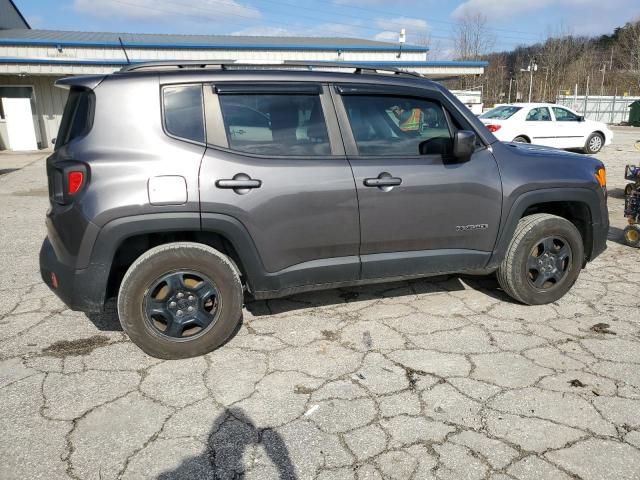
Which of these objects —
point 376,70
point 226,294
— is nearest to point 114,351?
point 226,294

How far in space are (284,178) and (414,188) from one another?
0.95 m

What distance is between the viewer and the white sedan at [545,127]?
1390cm

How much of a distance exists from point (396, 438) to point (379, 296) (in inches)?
77.4

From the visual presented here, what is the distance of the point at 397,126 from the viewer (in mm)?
3650

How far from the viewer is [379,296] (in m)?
4.41

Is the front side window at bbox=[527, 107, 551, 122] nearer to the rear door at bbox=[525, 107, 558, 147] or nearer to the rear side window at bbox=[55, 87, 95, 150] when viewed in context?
the rear door at bbox=[525, 107, 558, 147]

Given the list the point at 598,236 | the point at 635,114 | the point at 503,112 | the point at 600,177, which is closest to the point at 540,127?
the point at 503,112

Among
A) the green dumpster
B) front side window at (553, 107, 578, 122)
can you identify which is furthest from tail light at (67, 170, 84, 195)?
the green dumpster

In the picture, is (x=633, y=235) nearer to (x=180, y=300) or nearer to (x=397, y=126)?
(x=397, y=126)

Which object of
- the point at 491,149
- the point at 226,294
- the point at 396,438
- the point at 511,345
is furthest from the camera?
the point at 491,149

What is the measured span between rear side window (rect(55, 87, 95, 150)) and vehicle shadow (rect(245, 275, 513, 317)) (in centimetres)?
187

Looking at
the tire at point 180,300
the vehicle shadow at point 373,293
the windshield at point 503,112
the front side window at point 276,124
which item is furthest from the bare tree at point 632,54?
the tire at point 180,300

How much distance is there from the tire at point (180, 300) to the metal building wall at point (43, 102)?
1949 centimetres

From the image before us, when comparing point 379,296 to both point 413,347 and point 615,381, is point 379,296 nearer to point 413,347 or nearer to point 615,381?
point 413,347
